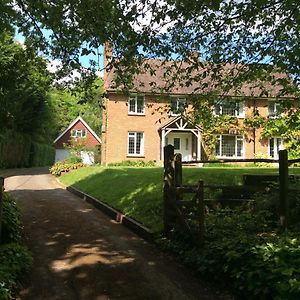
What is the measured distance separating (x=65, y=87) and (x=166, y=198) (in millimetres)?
3941

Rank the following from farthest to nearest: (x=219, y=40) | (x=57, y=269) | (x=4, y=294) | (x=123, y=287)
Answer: (x=219, y=40), (x=57, y=269), (x=123, y=287), (x=4, y=294)

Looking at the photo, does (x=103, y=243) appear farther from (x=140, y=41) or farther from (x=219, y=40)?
(x=219, y=40)

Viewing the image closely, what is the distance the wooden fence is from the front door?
93.5 ft

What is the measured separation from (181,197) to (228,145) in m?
29.3

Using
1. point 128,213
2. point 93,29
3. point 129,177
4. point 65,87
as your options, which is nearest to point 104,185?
point 129,177

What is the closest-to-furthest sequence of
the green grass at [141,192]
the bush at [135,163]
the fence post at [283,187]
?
the fence post at [283,187], the green grass at [141,192], the bush at [135,163]

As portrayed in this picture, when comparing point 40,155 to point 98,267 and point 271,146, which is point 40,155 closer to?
point 271,146

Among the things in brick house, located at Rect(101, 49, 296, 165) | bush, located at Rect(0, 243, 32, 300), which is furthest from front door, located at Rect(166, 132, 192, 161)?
bush, located at Rect(0, 243, 32, 300)

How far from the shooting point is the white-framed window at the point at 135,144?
122 ft

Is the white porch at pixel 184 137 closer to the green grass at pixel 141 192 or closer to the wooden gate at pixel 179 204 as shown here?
the green grass at pixel 141 192

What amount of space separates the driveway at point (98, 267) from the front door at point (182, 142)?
26405 mm

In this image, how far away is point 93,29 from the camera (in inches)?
359

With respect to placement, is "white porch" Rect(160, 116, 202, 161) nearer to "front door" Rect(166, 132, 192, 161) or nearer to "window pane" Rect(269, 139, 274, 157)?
"front door" Rect(166, 132, 192, 161)

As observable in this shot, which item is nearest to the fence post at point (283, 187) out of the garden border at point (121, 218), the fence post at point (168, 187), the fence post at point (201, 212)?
the fence post at point (201, 212)
